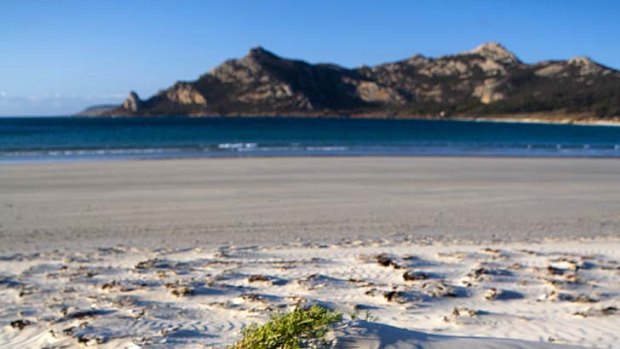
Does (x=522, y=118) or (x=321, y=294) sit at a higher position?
(x=522, y=118)

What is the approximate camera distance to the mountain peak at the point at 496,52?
564 ft

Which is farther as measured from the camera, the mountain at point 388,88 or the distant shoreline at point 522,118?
the mountain at point 388,88

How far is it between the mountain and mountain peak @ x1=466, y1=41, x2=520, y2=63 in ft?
0.93

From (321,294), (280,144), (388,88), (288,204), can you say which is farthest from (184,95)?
(321,294)

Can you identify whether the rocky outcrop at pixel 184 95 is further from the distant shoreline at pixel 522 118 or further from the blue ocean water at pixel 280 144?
the blue ocean water at pixel 280 144

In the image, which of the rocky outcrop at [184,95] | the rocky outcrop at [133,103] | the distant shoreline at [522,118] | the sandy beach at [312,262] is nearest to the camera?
the sandy beach at [312,262]

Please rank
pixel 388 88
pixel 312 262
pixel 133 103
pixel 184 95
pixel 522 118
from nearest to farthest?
pixel 312 262 → pixel 522 118 → pixel 184 95 → pixel 388 88 → pixel 133 103

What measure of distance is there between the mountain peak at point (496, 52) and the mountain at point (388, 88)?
282mm

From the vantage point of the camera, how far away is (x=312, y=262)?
8500 mm

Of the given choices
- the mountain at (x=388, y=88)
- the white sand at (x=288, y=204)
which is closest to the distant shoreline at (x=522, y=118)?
the mountain at (x=388, y=88)

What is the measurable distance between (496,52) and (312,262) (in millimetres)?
182382

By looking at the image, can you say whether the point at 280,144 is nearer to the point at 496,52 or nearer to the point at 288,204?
the point at 288,204

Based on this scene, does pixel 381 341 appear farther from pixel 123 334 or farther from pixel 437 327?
pixel 123 334

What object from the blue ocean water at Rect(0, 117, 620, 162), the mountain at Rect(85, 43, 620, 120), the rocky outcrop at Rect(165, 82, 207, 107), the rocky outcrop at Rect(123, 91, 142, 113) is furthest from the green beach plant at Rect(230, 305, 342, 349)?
the rocky outcrop at Rect(123, 91, 142, 113)
